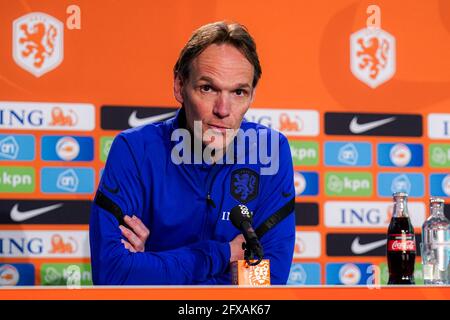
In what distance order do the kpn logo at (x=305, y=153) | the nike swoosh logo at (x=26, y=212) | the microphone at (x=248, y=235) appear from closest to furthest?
the microphone at (x=248, y=235) → the nike swoosh logo at (x=26, y=212) → the kpn logo at (x=305, y=153)

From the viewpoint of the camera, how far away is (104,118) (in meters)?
3.42

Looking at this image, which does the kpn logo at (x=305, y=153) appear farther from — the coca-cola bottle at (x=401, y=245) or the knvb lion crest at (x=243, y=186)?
the coca-cola bottle at (x=401, y=245)

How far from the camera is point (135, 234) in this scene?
93.8 inches

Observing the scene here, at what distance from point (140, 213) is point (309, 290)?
942 millimetres

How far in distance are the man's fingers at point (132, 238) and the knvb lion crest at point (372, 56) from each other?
5.65ft

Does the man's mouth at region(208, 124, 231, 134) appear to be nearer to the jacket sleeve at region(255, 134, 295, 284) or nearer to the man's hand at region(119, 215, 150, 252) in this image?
the jacket sleeve at region(255, 134, 295, 284)

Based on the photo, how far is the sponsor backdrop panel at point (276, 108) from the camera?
337cm

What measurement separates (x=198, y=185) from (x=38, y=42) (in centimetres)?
138

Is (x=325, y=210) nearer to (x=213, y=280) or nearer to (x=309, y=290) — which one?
(x=213, y=280)

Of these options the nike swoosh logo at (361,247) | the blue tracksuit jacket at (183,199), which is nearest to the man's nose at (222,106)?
the blue tracksuit jacket at (183,199)

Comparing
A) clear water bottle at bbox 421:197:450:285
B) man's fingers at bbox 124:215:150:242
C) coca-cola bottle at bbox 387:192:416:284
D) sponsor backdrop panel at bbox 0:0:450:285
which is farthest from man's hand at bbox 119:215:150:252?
sponsor backdrop panel at bbox 0:0:450:285

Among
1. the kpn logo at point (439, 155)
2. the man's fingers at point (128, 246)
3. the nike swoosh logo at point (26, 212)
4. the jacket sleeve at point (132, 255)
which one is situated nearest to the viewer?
the jacket sleeve at point (132, 255)

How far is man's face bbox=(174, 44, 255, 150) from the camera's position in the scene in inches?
99.0
